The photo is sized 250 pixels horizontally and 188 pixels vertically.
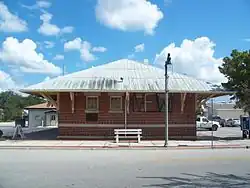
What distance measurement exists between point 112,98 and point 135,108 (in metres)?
1.70

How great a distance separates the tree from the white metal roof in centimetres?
122

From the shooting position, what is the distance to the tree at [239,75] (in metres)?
27.0

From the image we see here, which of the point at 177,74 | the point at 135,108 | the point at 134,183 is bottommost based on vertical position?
the point at 134,183

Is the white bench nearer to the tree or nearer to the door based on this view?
the tree

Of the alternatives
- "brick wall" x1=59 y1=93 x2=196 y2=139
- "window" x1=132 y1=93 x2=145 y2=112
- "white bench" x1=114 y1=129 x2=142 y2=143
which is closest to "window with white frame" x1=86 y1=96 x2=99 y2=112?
"brick wall" x1=59 y1=93 x2=196 y2=139

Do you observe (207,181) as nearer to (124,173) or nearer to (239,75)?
(124,173)

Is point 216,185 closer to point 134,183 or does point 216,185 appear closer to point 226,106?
point 134,183

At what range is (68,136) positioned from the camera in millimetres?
27547

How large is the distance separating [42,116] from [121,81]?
3284 cm

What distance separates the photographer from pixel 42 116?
58.4 m

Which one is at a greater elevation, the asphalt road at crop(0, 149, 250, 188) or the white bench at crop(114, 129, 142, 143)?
the white bench at crop(114, 129, 142, 143)

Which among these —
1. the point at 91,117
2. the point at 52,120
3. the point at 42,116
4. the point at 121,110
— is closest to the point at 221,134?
the point at 121,110

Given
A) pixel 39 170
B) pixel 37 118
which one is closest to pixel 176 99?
pixel 39 170

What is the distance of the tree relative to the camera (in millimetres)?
27000
